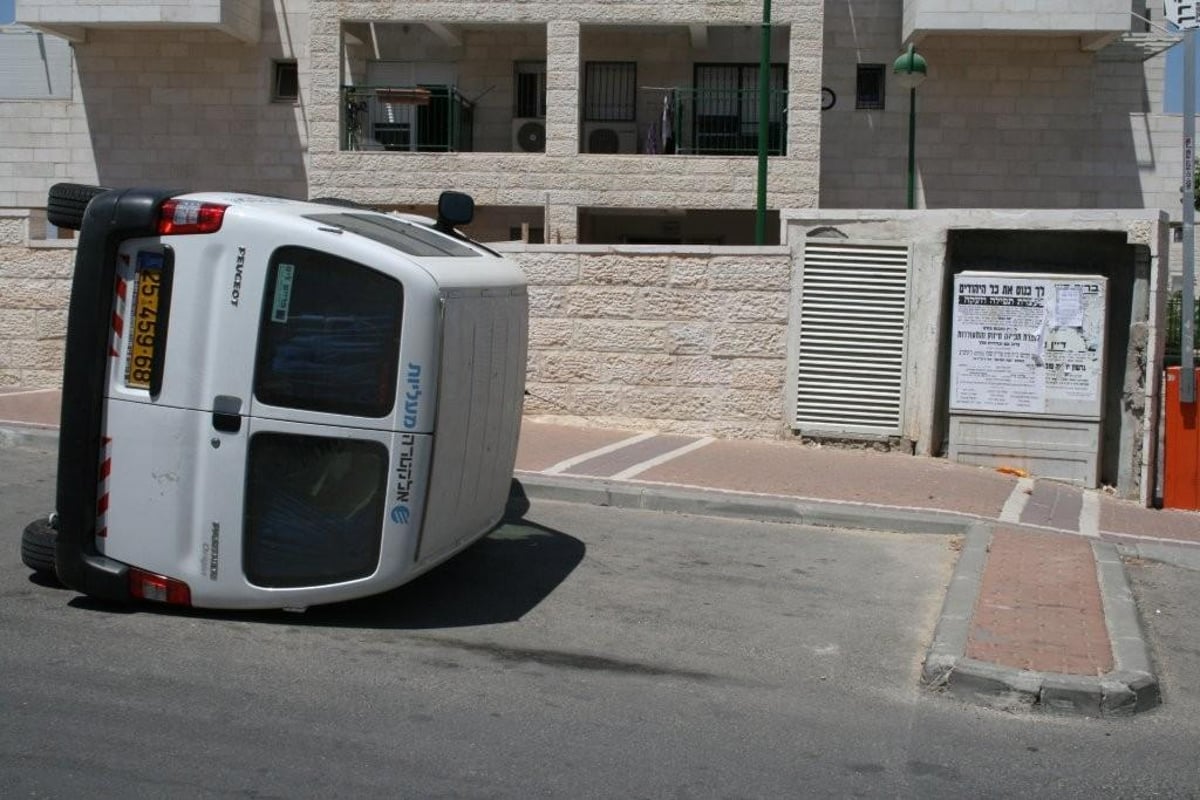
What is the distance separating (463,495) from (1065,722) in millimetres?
3162

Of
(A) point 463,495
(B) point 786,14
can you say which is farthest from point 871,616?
(B) point 786,14

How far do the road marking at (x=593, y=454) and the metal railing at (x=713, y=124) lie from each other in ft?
30.4

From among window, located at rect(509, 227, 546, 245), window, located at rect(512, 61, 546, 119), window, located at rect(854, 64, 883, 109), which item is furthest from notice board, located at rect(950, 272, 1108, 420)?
window, located at rect(512, 61, 546, 119)

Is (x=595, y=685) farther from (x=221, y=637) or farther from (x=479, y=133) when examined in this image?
(x=479, y=133)


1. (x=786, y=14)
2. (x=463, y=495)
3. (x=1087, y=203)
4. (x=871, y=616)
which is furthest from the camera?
(x=1087, y=203)

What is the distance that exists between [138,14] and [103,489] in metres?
16.7

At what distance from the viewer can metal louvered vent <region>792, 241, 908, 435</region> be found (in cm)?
1290

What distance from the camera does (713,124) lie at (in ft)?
72.0

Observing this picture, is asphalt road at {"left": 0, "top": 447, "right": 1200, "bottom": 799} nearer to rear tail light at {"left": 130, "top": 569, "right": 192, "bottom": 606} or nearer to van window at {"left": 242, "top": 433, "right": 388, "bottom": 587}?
rear tail light at {"left": 130, "top": 569, "right": 192, "bottom": 606}

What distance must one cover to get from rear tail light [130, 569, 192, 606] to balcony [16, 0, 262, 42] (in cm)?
1625

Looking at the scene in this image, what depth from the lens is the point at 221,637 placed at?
6.66m

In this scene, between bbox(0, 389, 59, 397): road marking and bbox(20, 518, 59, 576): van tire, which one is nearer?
bbox(20, 518, 59, 576): van tire

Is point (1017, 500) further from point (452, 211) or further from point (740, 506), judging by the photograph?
point (452, 211)

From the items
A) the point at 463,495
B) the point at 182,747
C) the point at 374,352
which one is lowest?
the point at 182,747
